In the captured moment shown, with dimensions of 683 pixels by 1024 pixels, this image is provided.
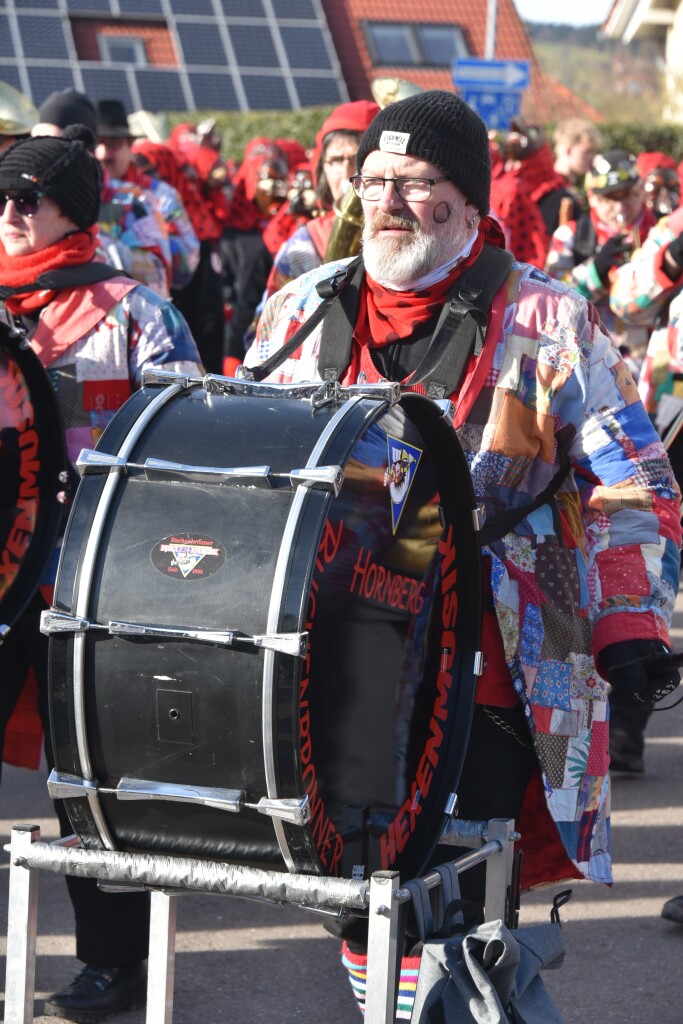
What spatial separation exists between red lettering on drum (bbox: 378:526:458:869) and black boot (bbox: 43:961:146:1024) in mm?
1228

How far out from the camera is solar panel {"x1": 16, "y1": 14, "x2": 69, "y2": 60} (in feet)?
83.0

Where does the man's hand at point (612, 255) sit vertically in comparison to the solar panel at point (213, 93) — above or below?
below

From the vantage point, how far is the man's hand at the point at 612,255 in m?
6.30

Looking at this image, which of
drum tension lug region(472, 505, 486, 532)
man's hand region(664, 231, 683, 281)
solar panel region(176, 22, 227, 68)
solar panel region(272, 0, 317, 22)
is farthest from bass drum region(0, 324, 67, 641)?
solar panel region(272, 0, 317, 22)

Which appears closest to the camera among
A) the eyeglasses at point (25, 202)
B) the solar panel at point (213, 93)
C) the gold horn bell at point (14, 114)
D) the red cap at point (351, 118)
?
the eyeglasses at point (25, 202)

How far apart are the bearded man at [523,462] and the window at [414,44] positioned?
27472 millimetres

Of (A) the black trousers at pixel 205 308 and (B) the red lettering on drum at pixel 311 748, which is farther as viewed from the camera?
(A) the black trousers at pixel 205 308

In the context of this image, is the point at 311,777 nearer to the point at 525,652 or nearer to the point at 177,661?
the point at 177,661

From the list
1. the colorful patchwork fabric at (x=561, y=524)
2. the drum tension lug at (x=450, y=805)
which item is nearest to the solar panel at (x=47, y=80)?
the colorful patchwork fabric at (x=561, y=524)

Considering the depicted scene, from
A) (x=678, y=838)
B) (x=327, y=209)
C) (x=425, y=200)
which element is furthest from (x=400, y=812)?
(x=327, y=209)

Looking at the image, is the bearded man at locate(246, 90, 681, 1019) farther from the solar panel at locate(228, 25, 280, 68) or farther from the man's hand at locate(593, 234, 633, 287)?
the solar panel at locate(228, 25, 280, 68)

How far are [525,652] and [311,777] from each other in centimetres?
70

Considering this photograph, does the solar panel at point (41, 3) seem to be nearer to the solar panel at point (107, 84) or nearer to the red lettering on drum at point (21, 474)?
the solar panel at point (107, 84)

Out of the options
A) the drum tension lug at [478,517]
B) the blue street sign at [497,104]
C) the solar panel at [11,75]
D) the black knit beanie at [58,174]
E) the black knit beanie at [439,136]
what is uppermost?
the solar panel at [11,75]
